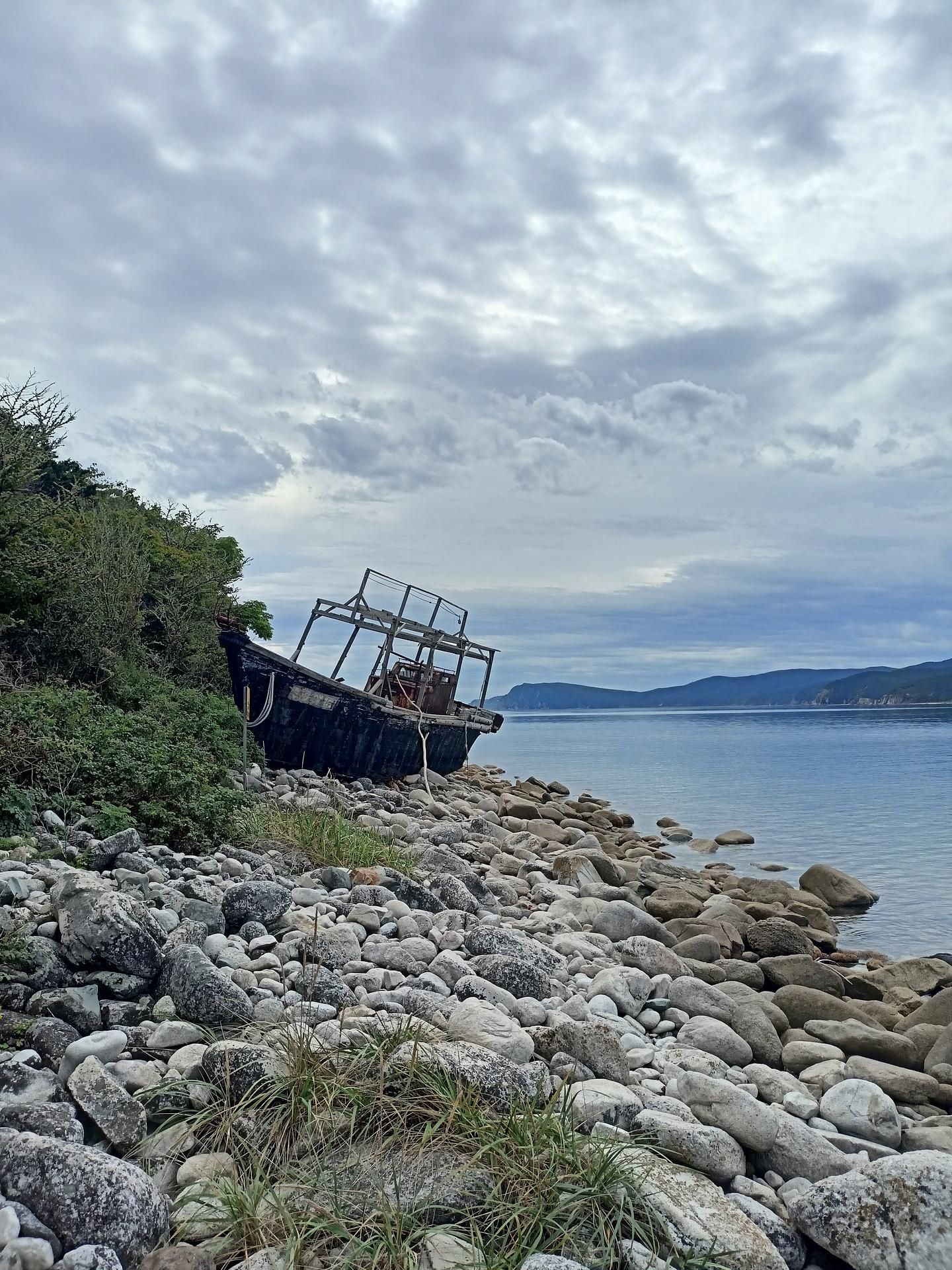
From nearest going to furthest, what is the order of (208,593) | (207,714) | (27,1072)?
(27,1072) → (207,714) → (208,593)

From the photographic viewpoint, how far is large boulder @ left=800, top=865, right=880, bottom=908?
44.9 feet

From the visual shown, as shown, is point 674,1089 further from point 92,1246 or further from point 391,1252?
point 92,1246

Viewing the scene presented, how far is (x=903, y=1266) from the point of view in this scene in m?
3.36

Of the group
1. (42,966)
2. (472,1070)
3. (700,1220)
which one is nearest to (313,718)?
(42,966)

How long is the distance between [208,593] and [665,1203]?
1752cm

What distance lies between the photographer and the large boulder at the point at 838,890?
44.9 feet

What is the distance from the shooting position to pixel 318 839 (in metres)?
8.56

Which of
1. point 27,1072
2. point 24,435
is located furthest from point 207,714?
point 27,1072

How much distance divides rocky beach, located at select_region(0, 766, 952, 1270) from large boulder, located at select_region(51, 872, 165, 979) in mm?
13

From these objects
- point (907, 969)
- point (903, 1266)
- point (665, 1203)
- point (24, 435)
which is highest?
point (24, 435)

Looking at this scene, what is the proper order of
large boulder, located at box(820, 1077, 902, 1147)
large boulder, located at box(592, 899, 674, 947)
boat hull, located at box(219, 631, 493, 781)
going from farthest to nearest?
1. boat hull, located at box(219, 631, 493, 781)
2. large boulder, located at box(592, 899, 674, 947)
3. large boulder, located at box(820, 1077, 902, 1147)

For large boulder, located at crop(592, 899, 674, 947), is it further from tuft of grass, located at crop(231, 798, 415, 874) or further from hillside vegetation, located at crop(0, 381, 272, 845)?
hillside vegetation, located at crop(0, 381, 272, 845)

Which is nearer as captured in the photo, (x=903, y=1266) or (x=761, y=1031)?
(x=903, y=1266)

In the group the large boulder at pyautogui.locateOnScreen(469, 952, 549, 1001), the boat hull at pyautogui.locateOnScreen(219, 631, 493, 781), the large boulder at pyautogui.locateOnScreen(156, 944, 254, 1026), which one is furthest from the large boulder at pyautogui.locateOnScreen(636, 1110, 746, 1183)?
the boat hull at pyautogui.locateOnScreen(219, 631, 493, 781)
